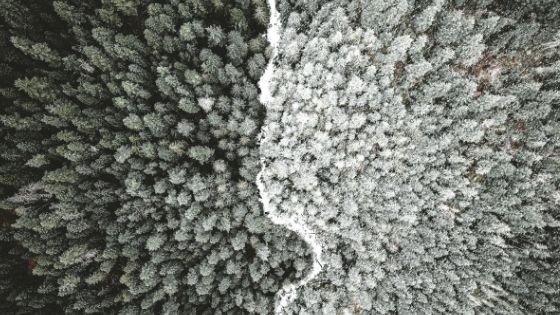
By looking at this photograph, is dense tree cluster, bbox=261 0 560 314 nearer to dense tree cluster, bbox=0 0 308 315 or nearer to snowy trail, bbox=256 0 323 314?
snowy trail, bbox=256 0 323 314

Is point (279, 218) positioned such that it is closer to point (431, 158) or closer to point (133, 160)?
point (133, 160)

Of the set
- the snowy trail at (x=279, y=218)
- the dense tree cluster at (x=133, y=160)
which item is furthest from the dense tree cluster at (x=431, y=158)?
the dense tree cluster at (x=133, y=160)

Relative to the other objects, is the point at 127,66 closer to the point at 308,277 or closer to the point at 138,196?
the point at 138,196

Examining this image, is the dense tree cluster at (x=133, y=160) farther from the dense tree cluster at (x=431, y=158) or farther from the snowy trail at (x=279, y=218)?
the dense tree cluster at (x=431, y=158)

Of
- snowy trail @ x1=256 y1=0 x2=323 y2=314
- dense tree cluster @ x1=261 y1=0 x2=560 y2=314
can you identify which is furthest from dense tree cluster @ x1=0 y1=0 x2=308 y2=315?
dense tree cluster @ x1=261 y1=0 x2=560 y2=314

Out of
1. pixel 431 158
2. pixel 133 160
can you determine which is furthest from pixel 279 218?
pixel 431 158

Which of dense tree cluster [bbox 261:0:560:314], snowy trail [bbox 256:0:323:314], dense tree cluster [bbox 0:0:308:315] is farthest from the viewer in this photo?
snowy trail [bbox 256:0:323:314]

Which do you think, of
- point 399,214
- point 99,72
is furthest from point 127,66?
point 399,214
